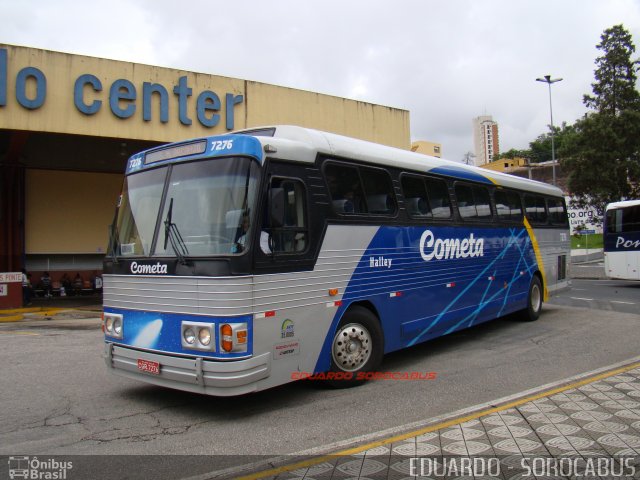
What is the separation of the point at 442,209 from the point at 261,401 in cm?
427

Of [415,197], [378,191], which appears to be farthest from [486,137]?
[378,191]

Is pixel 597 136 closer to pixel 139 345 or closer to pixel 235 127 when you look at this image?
pixel 235 127

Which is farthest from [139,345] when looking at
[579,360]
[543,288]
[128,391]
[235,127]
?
[235,127]

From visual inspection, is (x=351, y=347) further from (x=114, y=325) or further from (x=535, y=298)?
(x=535, y=298)

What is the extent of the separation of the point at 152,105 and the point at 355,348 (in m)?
12.0

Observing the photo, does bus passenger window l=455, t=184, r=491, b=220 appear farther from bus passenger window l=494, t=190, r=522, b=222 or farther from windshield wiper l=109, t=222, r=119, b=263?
windshield wiper l=109, t=222, r=119, b=263

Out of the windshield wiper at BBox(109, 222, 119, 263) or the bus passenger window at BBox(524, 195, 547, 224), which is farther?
the bus passenger window at BBox(524, 195, 547, 224)

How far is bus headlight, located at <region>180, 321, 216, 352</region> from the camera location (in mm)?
4922

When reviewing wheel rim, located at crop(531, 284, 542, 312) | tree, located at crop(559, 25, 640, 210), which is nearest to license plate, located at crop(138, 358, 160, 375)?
wheel rim, located at crop(531, 284, 542, 312)

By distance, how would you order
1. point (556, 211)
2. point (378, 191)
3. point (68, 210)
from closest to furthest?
point (378, 191) → point (556, 211) → point (68, 210)

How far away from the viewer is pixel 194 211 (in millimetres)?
5332

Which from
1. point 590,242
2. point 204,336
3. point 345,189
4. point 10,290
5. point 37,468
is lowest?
point 37,468

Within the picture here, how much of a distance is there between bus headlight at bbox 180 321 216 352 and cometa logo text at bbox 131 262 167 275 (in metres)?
0.63

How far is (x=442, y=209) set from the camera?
8234mm
